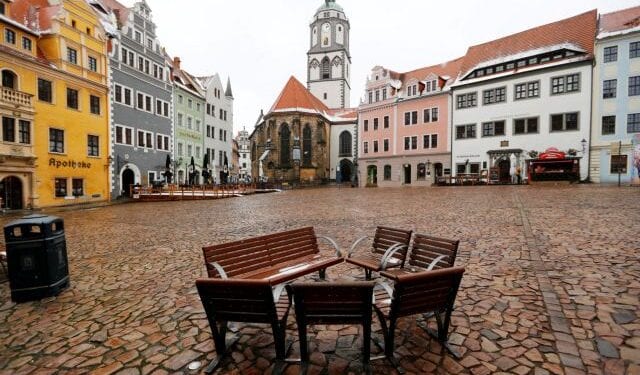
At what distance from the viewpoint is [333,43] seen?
65.5 meters

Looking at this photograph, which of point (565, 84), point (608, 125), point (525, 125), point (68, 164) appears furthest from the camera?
point (525, 125)

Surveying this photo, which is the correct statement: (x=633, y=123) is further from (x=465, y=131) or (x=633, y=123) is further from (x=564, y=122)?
(x=465, y=131)

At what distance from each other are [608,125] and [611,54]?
6139 mm

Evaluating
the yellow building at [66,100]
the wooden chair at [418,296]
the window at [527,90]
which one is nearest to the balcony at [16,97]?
the yellow building at [66,100]

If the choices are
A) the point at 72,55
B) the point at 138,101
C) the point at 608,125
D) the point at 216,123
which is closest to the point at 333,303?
the point at 72,55

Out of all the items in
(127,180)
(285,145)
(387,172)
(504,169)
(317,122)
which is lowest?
(127,180)

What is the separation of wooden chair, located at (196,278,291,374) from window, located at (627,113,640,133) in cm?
3756

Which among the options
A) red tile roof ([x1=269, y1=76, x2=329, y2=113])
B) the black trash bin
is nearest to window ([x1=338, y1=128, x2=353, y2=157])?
red tile roof ([x1=269, y1=76, x2=329, y2=113])

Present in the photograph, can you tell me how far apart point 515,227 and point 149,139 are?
107ft

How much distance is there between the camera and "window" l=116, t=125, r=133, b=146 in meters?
29.3

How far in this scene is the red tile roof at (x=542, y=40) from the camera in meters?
32.2

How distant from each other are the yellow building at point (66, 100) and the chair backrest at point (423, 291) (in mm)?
27139

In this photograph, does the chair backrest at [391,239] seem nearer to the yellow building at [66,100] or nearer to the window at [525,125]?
the yellow building at [66,100]

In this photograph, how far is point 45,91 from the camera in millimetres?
23297
